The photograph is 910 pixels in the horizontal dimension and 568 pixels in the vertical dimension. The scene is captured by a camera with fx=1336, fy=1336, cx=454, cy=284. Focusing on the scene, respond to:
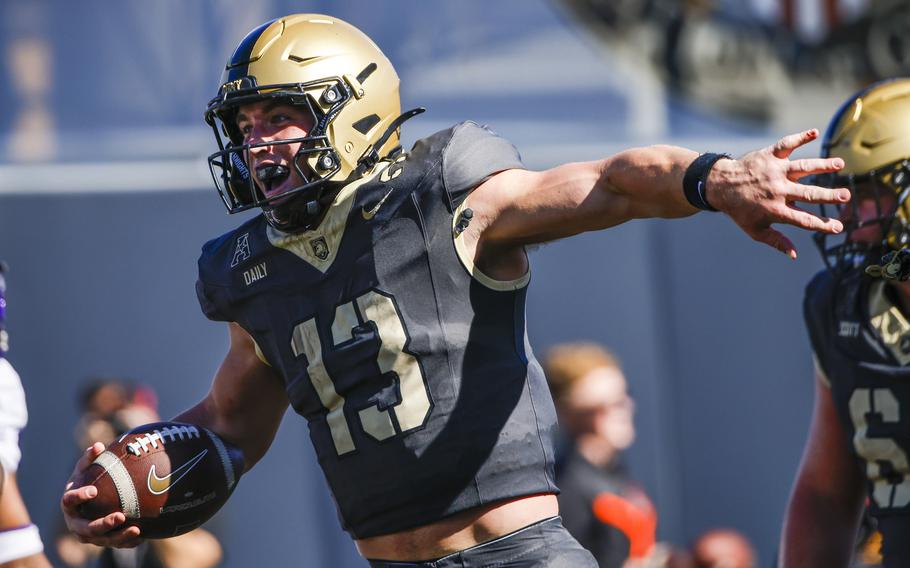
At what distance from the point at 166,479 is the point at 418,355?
0.66m

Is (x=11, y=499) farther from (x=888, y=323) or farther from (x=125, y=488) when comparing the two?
(x=888, y=323)

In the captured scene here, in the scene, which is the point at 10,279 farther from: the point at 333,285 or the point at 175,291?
the point at 333,285

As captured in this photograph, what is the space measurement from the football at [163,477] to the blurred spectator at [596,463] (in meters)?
1.62

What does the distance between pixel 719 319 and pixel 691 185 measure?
447cm

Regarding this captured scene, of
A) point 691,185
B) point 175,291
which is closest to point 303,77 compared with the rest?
point 691,185

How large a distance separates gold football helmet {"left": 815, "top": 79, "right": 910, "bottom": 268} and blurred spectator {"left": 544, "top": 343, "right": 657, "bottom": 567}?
4.83ft

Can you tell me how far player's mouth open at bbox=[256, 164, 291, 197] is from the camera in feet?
9.31

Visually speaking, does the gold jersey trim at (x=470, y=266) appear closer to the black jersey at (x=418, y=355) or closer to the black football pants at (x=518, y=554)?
the black jersey at (x=418, y=355)

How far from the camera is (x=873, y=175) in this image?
3.17m

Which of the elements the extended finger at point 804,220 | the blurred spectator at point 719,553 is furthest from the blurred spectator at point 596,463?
the extended finger at point 804,220

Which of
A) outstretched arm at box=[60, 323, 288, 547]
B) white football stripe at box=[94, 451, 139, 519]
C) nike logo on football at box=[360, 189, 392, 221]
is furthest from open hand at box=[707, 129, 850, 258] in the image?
white football stripe at box=[94, 451, 139, 519]

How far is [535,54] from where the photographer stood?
6.87 meters

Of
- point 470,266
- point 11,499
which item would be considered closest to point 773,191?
point 470,266

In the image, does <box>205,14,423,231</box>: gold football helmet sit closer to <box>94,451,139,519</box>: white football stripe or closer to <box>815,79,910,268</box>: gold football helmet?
<box>94,451,139,519</box>: white football stripe
